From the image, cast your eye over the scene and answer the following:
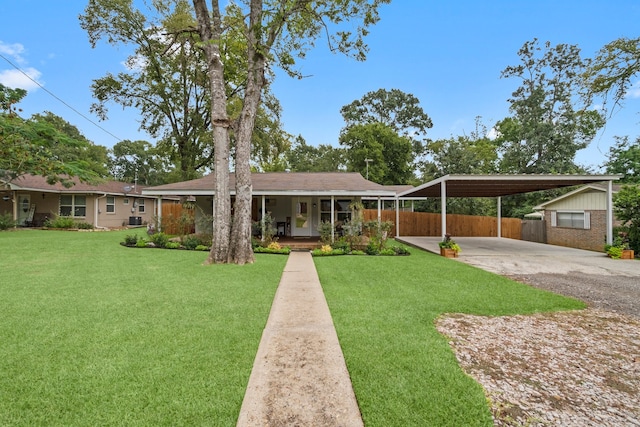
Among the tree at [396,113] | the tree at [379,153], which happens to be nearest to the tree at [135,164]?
the tree at [379,153]

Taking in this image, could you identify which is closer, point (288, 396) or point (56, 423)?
point (56, 423)

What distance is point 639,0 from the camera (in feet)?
19.3

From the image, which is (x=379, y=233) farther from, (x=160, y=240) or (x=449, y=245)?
(x=160, y=240)

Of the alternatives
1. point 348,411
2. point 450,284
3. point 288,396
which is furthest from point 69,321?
point 450,284

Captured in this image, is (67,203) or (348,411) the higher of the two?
(67,203)

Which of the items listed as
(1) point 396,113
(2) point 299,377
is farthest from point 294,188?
(1) point 396,113

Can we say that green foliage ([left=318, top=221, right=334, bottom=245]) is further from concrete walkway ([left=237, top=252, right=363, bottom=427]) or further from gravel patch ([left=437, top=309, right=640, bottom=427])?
gravel patch ([left=437, top=309, right=640, bottom=427])

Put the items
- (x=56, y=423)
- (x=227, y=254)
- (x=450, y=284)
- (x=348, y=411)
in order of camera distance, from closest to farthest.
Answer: (x=56, y=423)
(x=348, y=411)
(x=450, y=284)
(x=227, y=254)

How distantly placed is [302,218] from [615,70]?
11865 millimetres

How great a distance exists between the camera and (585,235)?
13.2 m

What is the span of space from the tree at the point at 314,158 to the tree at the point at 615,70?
99.3 ft

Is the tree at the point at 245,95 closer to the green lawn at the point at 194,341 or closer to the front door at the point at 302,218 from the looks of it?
the green lawn at the point at 194,341

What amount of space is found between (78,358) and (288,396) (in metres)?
2.21

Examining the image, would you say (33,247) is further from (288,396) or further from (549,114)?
→ (549,114)
